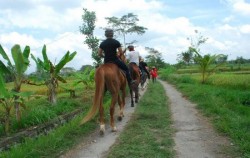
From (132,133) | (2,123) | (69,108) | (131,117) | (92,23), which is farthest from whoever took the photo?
(92,23)

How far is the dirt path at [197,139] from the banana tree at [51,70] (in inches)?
165

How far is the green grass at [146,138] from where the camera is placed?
5777 millimetres

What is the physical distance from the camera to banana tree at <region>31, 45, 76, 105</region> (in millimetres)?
11312

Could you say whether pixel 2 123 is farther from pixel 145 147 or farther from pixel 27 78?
pixel 145 147

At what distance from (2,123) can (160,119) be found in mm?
4050

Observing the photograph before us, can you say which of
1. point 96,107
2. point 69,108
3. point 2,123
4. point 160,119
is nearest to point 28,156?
point 96,107

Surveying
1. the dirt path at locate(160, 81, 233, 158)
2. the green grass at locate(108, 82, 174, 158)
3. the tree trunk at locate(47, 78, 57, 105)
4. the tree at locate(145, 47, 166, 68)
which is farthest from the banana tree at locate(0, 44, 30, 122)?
the tree at locate(145, 47, 166, 68)

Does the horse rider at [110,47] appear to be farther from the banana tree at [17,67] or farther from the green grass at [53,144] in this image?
the banana tree at [17,67]

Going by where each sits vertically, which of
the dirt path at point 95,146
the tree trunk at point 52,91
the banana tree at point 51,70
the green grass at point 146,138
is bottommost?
the dirt path at point 95,146

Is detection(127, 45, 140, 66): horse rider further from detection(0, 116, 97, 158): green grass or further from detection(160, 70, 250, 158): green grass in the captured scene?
detection(0, 116, 97, 158): green grass

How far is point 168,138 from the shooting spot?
6719mm

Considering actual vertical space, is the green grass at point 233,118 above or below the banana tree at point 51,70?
below

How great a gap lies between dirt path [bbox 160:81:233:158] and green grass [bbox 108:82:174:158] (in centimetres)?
20

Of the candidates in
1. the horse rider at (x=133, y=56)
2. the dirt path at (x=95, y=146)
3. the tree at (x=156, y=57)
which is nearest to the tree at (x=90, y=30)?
the horse rider at (x=133, y=56)
